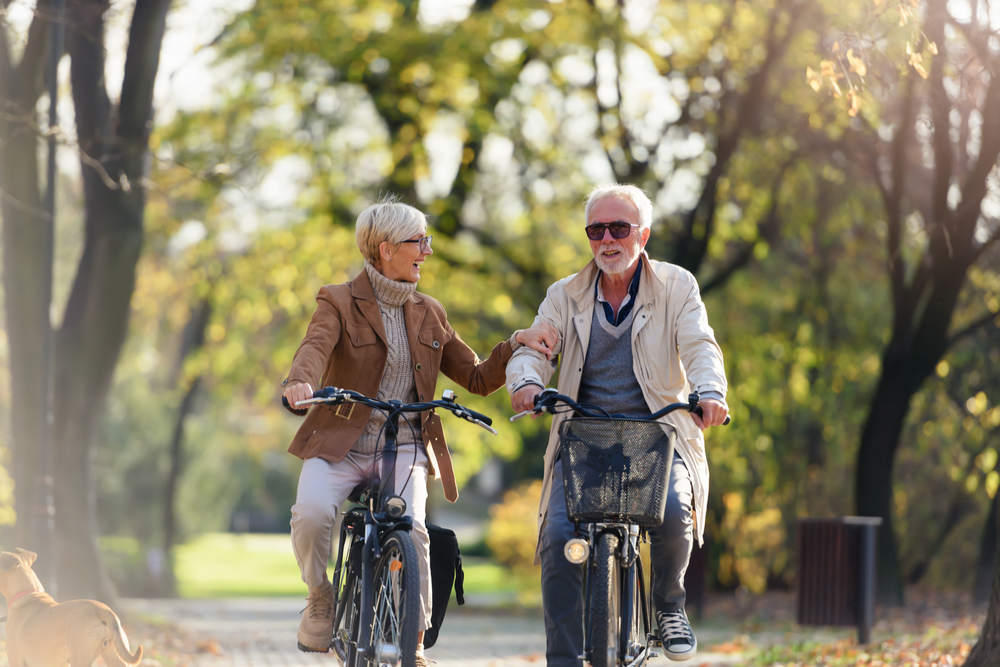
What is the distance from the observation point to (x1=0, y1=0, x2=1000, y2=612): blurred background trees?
1400cm

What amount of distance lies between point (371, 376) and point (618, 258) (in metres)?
1.22

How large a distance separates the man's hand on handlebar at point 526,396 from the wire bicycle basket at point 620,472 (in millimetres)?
310

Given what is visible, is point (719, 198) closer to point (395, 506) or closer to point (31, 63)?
point (31, 63)

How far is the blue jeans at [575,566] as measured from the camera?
4461mm

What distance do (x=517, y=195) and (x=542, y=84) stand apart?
2094 mm

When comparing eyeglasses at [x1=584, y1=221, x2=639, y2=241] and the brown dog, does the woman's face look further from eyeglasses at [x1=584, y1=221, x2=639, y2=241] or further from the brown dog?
the brown dog

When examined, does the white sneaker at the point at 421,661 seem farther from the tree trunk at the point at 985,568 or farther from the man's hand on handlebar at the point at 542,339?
the tree trunk at the point at 985,568

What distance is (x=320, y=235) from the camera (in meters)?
19.6

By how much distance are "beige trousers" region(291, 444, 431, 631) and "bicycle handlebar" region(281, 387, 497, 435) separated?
0.85 feet

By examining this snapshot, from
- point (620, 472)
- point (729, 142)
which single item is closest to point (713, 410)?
point (620, 472)

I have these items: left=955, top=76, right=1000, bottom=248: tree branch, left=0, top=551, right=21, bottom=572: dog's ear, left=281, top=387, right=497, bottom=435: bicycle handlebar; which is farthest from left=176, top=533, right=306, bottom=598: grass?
left=281, top=387, right=497, bottom=435: bicycle handlebar

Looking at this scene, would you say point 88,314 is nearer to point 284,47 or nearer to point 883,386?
point 284,47

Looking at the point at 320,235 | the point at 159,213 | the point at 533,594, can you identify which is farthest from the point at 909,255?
the point at 159,213

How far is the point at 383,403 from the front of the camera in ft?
15.5
